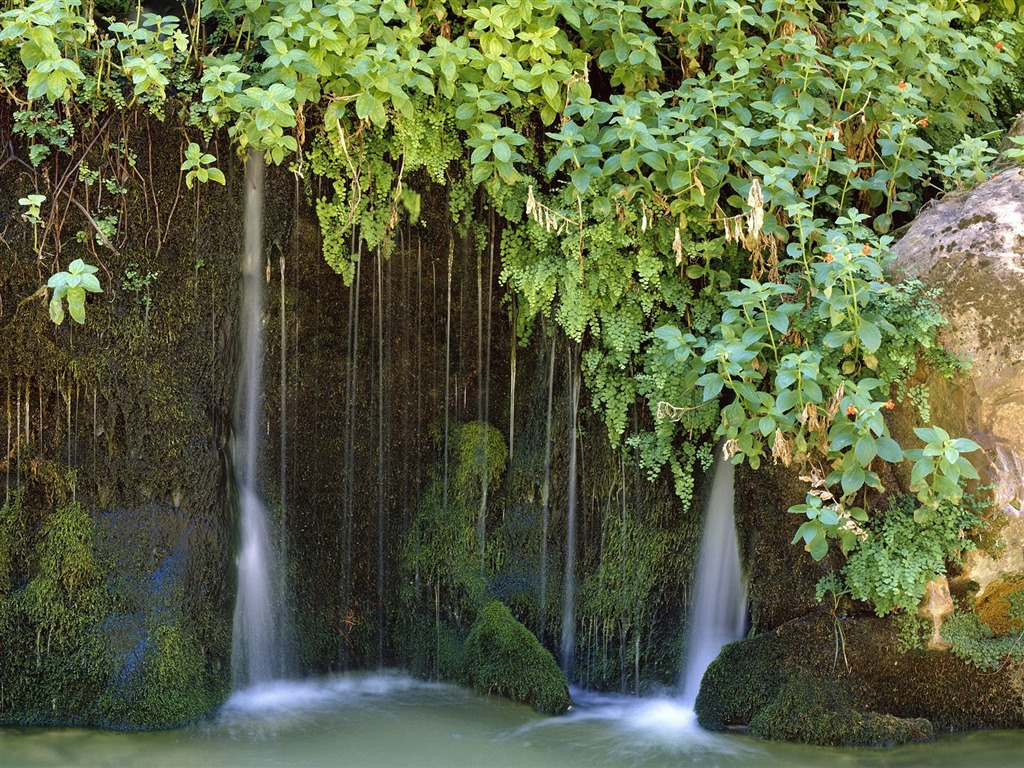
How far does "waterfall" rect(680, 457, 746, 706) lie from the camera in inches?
230

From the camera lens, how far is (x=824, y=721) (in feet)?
17.2

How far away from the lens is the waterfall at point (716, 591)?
5836 mm

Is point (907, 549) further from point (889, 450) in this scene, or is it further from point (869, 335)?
point (869, 335)

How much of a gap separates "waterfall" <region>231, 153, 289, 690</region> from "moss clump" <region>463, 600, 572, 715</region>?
1.07m

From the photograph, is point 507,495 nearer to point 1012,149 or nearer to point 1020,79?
point 1012,149

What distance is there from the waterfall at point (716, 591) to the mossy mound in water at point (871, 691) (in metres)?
0.48

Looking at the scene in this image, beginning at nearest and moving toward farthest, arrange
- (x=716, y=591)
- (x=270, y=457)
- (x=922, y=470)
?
(x=922, y=470) → (x=716, y=591) → (x=270, y=457)

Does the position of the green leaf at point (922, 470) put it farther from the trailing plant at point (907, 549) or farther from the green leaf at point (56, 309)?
the green leaf at point (56, 309)

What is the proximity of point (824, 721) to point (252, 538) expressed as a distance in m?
3.10

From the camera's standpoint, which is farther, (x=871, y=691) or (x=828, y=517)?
(x=871, y=691)

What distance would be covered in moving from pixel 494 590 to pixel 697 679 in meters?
1.26

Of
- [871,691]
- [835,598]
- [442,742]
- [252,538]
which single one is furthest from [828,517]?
[252,538]

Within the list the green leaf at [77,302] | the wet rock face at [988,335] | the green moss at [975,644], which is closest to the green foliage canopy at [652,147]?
the wet rock face at [988,335]

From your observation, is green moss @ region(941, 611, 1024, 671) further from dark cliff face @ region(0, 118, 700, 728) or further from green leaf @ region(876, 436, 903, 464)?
dark cliff face @ region(0, 118, 700, 728)
